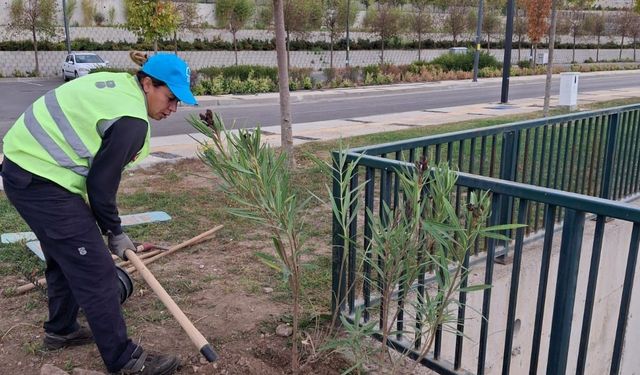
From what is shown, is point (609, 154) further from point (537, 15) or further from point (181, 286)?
point (537, 15)

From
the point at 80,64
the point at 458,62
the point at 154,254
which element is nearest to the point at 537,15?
the point at 458,62

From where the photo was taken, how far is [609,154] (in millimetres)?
5465

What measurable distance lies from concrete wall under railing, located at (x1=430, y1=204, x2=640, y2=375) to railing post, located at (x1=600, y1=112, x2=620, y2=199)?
381 mm

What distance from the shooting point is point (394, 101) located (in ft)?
66.8

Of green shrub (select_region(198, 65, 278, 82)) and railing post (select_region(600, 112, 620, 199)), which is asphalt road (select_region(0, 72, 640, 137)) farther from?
railing post (select_region(600, 112, 620, 199))

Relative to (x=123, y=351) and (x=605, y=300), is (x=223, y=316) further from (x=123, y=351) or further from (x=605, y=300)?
(x=605, y=300)

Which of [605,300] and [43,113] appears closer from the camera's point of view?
[43,113]

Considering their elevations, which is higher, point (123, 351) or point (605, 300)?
point (123, 351)

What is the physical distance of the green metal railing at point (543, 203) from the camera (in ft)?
7.89

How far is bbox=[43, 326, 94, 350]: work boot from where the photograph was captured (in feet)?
10.9

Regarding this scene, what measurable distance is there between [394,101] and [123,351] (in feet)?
59.3

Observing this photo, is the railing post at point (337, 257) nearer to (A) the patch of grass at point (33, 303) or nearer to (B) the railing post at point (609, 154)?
(A) the patch of grass at point (33, 303)

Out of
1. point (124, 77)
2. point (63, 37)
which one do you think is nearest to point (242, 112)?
point (124, 77)

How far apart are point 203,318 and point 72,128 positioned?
1.48 metres
